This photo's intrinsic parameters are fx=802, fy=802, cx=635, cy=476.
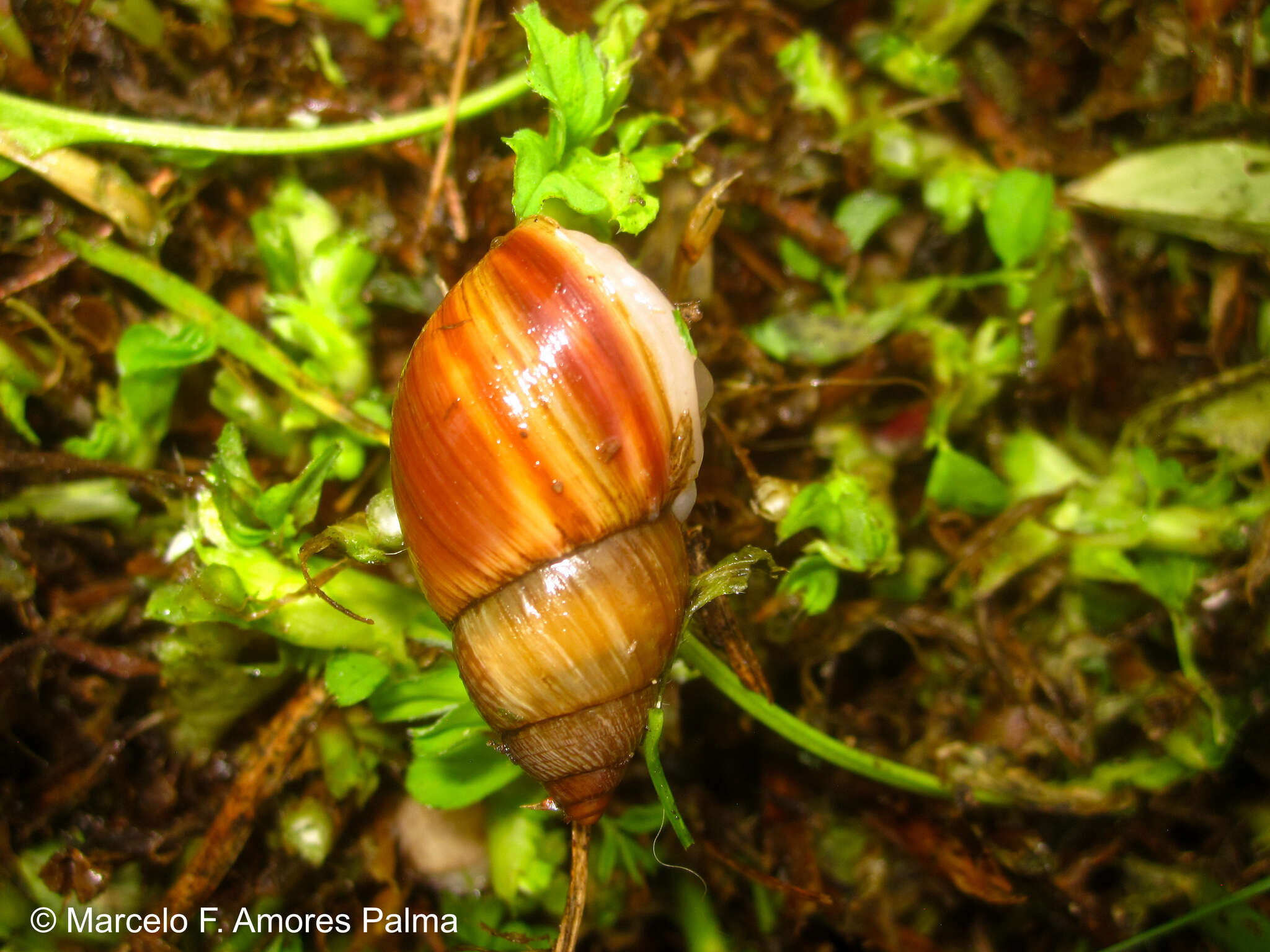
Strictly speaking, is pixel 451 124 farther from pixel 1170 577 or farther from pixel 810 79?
pixel 1170 577

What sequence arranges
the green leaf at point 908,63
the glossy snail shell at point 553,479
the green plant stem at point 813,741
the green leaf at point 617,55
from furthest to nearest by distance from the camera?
the green leaf at point 908,63, the green plant stem at point 813,741, the green leaf at point 617,55, the glossy snail shell at point 553,479

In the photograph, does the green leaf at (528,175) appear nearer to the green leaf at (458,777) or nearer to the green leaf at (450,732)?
the green leaf at (450,732)

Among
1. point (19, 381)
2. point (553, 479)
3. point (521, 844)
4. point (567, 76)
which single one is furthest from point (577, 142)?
point (521, 844)

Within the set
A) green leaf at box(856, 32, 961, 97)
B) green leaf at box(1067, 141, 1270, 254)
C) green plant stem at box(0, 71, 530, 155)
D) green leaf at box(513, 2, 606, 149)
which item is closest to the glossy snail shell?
green leaf at box(513, 2, 606, 149)

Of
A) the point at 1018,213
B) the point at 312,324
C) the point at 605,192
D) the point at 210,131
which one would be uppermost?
the point at 210,131

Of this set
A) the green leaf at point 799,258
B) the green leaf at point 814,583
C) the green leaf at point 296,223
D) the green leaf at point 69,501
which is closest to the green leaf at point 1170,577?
the green leaf at point 814,583

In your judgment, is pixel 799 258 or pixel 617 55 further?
pixel 799 258
